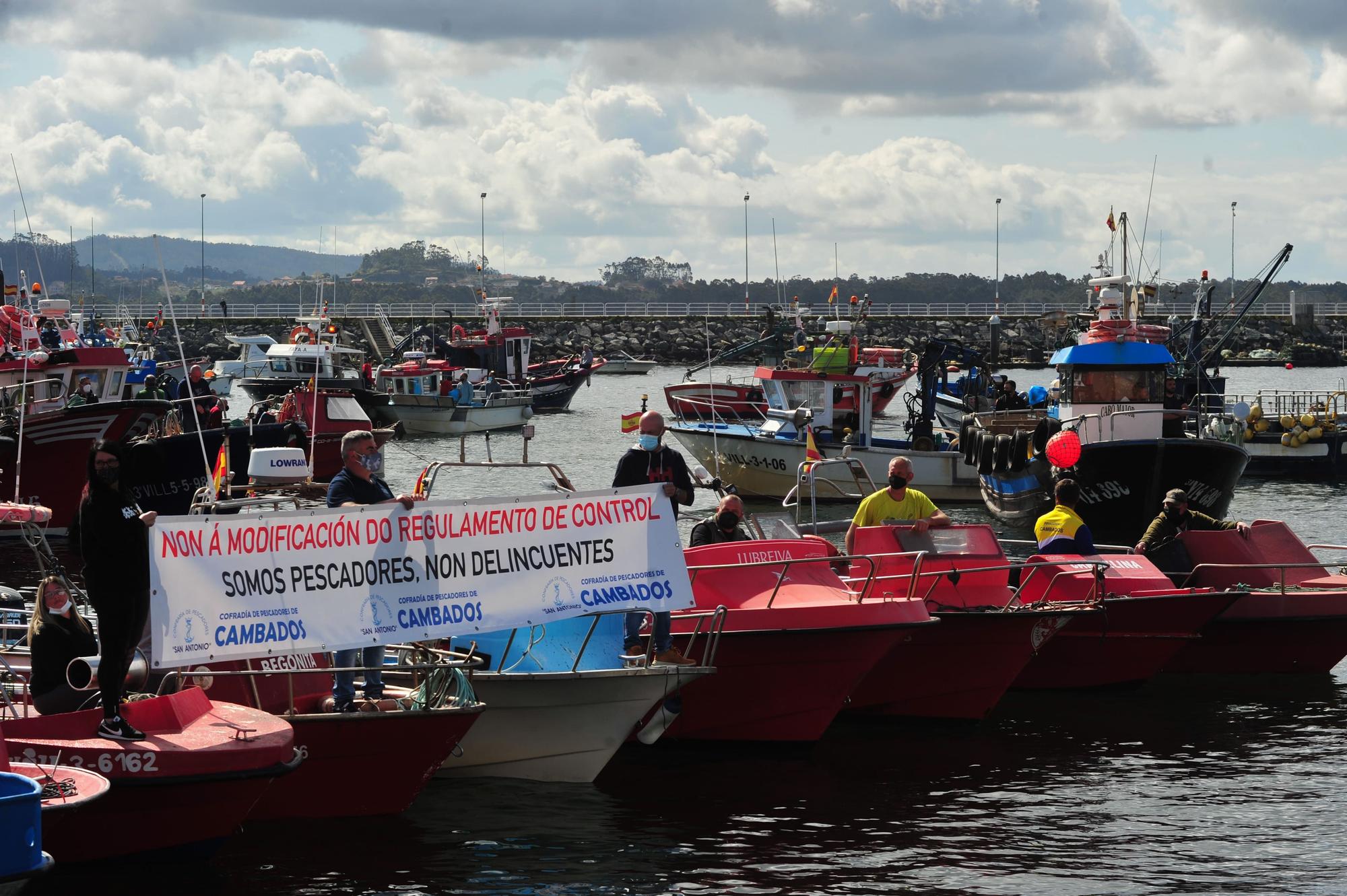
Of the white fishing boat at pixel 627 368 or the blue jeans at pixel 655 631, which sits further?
the white fishing boat at pixel 627 368

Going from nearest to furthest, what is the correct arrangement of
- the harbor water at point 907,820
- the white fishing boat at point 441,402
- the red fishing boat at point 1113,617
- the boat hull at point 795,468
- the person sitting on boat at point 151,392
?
the harbor water at point 907,820, the red fishing boat at point 1113,617, the person sitting on boat at point 151,392, the boat hull at point 795,468, the white fishing boat at point 441,402

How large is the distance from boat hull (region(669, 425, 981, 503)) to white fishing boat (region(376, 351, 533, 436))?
75.0 ft

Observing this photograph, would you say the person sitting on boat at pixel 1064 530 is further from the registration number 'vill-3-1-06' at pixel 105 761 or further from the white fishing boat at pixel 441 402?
the white fishing boat at pixel 441 402

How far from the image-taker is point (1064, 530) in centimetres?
1662

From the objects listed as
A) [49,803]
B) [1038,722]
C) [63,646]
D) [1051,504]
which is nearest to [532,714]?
[63,646]

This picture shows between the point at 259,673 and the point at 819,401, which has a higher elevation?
the point at 819,401

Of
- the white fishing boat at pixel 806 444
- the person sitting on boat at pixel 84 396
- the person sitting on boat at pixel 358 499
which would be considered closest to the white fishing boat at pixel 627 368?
the white fishing boat at pixel 806 444

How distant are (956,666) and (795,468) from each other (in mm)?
19578

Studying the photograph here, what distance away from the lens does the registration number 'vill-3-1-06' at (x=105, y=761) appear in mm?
9781

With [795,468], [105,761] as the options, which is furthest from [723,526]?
[795,468]

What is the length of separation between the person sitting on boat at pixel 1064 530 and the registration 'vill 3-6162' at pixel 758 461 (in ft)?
60.0

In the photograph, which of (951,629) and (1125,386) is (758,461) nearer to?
(1125,386)

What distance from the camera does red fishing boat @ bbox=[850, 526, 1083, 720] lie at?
14.7m

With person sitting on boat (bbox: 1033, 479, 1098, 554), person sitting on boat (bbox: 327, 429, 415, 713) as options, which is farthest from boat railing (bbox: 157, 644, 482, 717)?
person sitting on boat (bbox: 1033, 479, 1098, 554)
